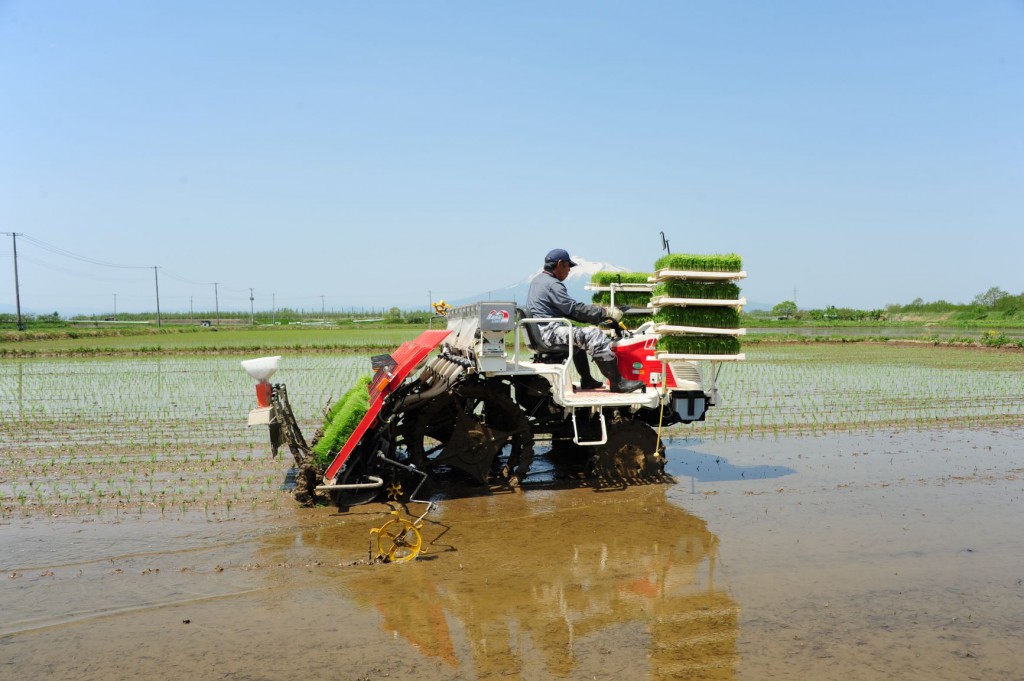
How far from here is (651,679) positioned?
12.5 ft

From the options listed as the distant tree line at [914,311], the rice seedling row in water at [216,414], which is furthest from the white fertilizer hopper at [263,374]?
the distant tree line at [914,311]

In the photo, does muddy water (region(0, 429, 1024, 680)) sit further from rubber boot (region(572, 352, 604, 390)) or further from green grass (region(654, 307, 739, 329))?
green grass (region(654, 307, 739, 329))

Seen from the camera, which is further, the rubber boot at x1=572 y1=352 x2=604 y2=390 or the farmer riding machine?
the rubber boot at x1=572 y1=352 x2=604 y2=390

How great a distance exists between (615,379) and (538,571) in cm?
299

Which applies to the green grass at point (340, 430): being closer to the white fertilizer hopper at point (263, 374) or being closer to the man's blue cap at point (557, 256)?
the white fertilizer hopper at point (263, 374)

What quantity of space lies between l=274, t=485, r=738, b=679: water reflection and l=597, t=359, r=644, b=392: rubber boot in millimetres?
1355

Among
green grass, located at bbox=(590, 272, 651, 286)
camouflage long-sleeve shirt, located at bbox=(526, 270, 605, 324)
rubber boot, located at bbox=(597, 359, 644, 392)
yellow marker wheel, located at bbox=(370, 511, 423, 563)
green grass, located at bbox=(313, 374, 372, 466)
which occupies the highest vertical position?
green grass, located at bbox=(590, 272, 651, 286)

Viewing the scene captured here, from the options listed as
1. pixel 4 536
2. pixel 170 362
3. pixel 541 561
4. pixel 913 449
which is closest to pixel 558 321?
pixel 541 561

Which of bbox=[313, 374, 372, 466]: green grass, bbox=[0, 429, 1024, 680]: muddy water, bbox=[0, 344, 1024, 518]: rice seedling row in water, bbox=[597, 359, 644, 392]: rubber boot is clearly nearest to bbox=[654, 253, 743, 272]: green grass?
bbox=[597, 359, 644, 392]: rubber boot

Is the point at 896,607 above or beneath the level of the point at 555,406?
beneath

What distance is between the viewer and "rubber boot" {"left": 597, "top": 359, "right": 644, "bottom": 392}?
778 cm

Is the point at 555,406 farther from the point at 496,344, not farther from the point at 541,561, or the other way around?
the point at 541,561

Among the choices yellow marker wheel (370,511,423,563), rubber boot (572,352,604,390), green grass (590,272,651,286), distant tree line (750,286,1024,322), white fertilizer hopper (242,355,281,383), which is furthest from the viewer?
distant tree line (750,286,1024,322)

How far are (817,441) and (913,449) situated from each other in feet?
4.18
